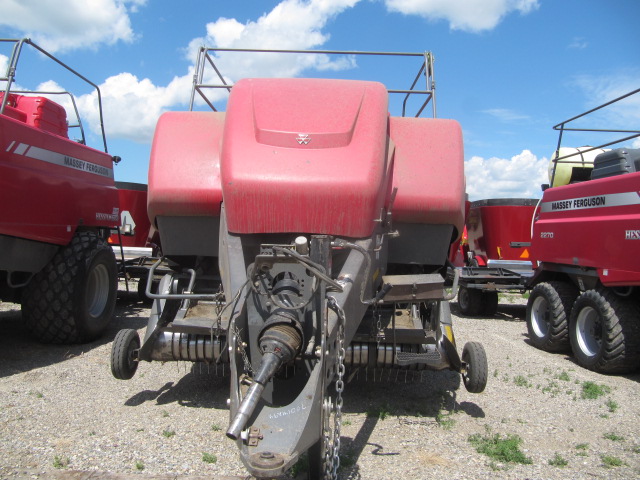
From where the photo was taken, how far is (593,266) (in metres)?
6.17

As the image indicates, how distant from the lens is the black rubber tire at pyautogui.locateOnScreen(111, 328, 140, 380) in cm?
436

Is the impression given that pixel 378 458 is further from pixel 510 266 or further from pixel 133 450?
pixel 510 266

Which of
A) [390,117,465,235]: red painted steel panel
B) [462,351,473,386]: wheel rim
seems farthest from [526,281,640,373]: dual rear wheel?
[390,117,465,235]: red painted steel panel

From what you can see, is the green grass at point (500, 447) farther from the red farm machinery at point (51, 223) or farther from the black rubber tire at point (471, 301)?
the black rubber tire at point (471, 301)

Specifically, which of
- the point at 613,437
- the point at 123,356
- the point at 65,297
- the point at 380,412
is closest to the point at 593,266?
the point at 613,437

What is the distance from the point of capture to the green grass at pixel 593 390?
→ 508 cm

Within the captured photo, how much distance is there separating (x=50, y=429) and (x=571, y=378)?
15.3 ft

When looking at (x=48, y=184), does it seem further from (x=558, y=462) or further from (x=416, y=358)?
(x=558, y=462)

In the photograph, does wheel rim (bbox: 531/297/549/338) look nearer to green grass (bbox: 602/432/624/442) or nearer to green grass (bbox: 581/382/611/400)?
green grass (bbox: 581/382/611/400)

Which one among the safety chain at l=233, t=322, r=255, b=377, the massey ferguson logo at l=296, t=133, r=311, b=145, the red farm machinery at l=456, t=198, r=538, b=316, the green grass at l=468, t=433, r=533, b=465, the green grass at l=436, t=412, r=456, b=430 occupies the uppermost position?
the massey ferguson logo at l=296, t=133, r=311, b=145

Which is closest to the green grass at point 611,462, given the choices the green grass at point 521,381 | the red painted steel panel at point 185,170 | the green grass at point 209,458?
the green grass at point 521,381

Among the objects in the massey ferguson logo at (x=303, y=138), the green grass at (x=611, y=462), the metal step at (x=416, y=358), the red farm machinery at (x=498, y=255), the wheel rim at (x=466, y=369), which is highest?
the massey ferguson logo at (x=303, y=138)

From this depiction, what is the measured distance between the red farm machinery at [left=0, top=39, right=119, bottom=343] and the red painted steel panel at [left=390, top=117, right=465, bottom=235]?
11.4ft

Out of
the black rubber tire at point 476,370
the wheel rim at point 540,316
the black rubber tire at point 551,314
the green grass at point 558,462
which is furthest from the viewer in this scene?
the wheel rim at point 540,316
